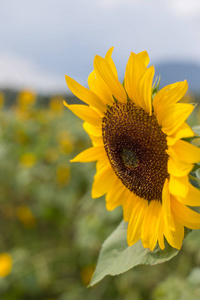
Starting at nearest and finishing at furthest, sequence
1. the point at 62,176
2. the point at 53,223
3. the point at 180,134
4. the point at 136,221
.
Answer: the point at 180,134
the point at 136,221
the point at 62,176
the point at 53,223

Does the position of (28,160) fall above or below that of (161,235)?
below

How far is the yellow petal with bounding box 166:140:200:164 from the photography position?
0.77 meters

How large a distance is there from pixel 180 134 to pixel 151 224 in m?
0.28

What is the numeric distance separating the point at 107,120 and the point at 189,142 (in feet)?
0.83

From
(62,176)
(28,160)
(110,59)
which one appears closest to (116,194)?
(110,59)

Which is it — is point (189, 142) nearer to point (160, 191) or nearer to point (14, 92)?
point (160, 191)

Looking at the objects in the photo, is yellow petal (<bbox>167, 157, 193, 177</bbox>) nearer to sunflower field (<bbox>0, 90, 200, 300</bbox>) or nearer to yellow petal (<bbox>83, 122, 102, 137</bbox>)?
yellow petal (<bbox>83, 122, 102, 137</bbox>)

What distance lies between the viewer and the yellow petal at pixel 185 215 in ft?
2.80

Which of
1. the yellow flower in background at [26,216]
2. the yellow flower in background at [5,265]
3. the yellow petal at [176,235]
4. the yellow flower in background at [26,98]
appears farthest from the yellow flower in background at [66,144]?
the yellow petal at [176,235]

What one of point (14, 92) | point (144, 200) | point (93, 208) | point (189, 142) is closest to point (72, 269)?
point (93, 208)

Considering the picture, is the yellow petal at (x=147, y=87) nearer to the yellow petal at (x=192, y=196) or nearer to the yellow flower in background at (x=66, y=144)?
the yellow petal at (x=192, y=196)

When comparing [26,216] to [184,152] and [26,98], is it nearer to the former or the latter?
[26,98]

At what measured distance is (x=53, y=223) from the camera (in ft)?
11.9

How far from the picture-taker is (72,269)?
3150mm
